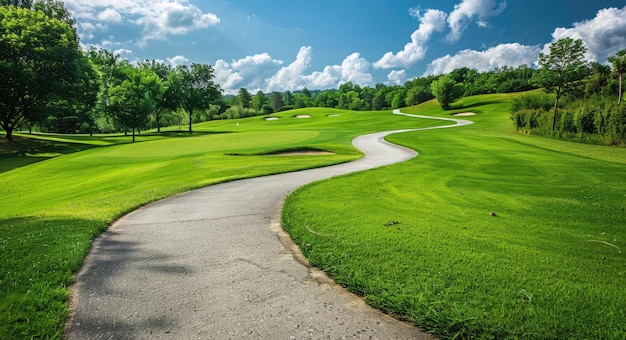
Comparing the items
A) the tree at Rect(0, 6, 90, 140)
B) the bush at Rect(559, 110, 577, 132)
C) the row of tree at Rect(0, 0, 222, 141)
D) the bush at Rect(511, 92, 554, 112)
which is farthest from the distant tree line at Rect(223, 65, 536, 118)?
the tree at Rect(0, 6, 90, 140)

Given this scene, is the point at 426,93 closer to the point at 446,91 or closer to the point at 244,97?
the point at 446,91

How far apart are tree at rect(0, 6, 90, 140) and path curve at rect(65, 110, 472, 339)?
122 feet

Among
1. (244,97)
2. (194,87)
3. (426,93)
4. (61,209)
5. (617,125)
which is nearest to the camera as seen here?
(61,209)

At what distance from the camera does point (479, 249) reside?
16.1 feet

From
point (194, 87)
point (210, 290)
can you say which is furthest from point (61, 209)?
point (194, 87)

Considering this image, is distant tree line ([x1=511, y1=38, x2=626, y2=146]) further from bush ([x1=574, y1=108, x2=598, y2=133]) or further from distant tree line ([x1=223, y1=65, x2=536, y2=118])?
distant tree line ([x1=223, y1=65, x2=536, y2=118])

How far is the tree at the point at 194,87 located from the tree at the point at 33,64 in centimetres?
1833

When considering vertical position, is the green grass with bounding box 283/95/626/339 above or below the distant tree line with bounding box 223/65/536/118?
below

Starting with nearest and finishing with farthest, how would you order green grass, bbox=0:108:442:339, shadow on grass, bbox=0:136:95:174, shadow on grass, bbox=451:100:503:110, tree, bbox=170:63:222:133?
green grass, bbox=0:108:442:339, shadow on grass, bbox=0:136:95:174, tree, bbox=170:63:222:133, shadow on grass, bbox=451:100:503:110

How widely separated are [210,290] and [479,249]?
13.1ft

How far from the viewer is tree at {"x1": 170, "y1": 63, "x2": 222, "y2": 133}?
180ft

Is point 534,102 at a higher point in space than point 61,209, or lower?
higher

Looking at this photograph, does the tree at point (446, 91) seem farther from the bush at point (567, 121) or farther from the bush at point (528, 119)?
the bush at point (567, 121)

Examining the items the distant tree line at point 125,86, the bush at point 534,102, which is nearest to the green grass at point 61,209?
the distant tree line at point 125,86
